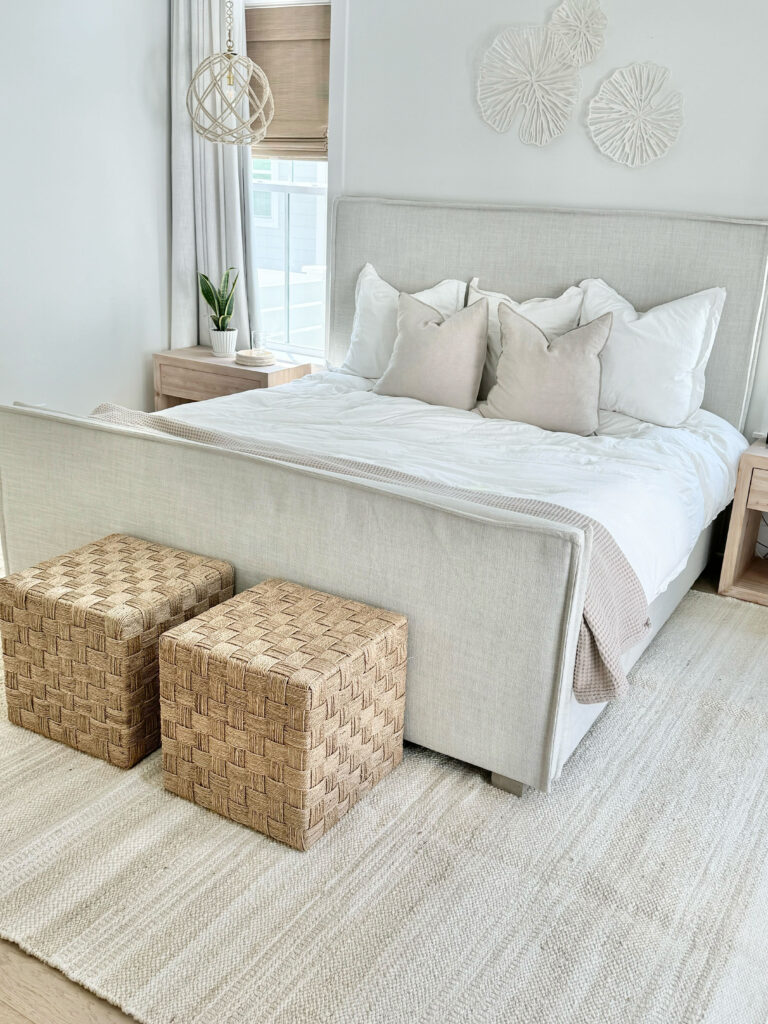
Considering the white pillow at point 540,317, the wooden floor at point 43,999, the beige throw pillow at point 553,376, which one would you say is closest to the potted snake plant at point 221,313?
the white pillow at point 540,317

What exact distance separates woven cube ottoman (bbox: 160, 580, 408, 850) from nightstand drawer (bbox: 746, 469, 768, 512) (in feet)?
5.33

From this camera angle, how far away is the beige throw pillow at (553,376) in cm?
315

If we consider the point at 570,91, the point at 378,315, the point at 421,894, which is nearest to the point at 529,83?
the point at 570,91

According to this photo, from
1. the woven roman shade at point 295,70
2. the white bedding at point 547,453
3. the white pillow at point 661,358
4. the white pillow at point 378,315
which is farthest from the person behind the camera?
the woven roman shade at point 295,70

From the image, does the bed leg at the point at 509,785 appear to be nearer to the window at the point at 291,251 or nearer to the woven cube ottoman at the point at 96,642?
the woven cube ottoman at the point at 96,642

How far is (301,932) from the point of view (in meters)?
1.70

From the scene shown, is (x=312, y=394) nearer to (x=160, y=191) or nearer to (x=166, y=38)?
(x=160, y=191)

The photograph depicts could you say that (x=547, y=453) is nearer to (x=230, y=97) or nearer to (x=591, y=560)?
(x=591, y=560)

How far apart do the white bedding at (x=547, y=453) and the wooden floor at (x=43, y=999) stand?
147 centimetres

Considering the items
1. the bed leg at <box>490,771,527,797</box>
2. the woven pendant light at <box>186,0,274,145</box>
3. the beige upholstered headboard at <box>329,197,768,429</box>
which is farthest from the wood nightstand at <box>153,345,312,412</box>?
the bed leg at <box>490,771,527,797</box>

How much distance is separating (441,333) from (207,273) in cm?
174

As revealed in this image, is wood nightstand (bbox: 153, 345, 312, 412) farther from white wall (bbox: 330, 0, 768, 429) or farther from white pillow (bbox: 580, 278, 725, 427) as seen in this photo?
white pillow (bbox: 580, 278, 725, 427)

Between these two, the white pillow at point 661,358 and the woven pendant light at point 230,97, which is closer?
the white pillow at point 661,358

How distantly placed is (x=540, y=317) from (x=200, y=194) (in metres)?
2.04
